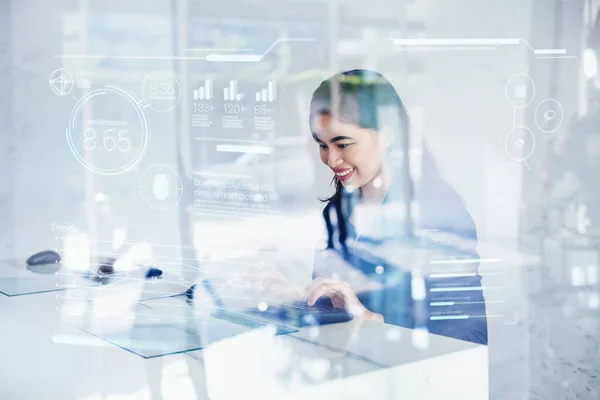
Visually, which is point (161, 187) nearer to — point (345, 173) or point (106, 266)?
point (106, 266)

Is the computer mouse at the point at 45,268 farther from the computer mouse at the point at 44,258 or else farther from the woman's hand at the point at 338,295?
the woman's hand at the point at 338,295

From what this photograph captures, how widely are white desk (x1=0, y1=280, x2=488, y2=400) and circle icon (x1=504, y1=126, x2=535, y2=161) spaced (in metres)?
0.38

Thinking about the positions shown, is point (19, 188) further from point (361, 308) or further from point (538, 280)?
point (538, 280)

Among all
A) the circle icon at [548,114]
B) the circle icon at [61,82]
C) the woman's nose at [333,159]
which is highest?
the circle icon at [61,82]

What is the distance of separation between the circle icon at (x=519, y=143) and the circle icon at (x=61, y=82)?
2.91 feet

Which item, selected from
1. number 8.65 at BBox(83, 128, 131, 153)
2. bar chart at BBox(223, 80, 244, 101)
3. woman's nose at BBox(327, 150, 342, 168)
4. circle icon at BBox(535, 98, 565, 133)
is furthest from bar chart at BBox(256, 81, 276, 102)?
circle icon at BBox(535, 98, 565, 133)

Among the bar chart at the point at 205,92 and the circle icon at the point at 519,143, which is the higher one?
the bar chart at the point at 205,92

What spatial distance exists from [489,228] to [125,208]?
733mm

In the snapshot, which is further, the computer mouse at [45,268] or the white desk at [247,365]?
the computer mouse at [45,268]

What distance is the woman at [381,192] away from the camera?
4.49ft

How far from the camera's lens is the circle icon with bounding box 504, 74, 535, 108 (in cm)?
138

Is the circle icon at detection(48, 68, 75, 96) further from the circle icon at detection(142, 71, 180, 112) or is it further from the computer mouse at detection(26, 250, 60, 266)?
the computer mouse at detection(26, 250, 60, 266)

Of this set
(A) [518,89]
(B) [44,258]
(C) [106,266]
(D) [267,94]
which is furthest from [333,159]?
(B) [44,258]

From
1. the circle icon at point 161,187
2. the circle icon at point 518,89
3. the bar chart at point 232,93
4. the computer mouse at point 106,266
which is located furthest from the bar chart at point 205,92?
the circle icon at point 518,89
